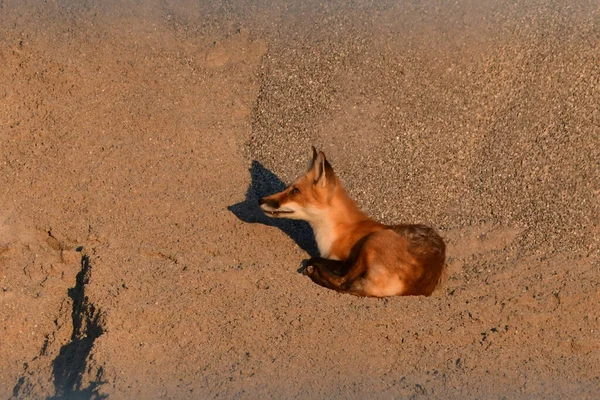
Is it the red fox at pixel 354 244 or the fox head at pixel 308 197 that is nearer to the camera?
the red fox at pixel 354 244

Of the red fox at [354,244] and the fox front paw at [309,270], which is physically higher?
the red fox at [354,244]

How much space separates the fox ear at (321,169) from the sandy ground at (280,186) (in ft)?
2.67

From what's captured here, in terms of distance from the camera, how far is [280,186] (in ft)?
31.6

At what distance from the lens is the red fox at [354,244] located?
7.96 meters

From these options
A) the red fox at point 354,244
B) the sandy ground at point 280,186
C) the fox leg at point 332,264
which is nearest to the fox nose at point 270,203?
the red fox at point 354,244

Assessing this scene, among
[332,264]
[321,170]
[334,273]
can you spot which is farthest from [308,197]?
[334,273]

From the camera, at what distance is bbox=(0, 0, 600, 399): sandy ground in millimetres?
6836

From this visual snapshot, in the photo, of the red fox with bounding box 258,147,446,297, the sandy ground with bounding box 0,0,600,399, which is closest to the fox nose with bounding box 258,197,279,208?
the red fox with bounding box 258,147,446,297

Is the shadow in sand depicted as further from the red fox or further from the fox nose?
the fox nose

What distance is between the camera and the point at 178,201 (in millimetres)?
9070

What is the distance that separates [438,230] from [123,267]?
3.38m

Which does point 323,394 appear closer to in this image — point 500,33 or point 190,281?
point 190,281

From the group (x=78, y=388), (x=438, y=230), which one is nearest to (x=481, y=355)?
(x=438, y=230)

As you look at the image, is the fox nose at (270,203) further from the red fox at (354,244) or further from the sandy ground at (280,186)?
the sandy ground at (280,186)
